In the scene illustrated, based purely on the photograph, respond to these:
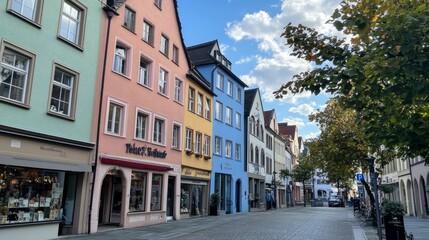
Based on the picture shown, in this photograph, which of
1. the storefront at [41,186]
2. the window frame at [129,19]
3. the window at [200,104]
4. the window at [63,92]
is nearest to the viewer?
the storefront at [41,186]

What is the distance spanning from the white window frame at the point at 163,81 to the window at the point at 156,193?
5057 millimetres

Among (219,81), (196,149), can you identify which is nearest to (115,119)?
(196,149)

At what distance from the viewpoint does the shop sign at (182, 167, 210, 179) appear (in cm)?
2540

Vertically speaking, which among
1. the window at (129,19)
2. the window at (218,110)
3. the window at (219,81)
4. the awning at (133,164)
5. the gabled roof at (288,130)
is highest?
the gabled roof at (288,130)

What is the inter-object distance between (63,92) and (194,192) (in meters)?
14.5

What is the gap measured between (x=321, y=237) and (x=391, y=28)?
1172 centimetres

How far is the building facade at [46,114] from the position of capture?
40.9ft

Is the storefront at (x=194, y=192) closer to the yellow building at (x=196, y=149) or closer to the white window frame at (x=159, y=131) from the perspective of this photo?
the yellow building at (x=196, y=149)

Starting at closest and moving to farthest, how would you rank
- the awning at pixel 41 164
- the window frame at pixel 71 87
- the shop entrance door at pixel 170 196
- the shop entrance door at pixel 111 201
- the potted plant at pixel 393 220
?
the potted plant at pixel 393 220 < the awning at pixel 41 164 < the window frame at pixel 71 87 < the shop entrance door at pixel 111 201 < the shop entrance door at pixel 170 196

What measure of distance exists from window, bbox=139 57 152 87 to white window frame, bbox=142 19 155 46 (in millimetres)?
1103

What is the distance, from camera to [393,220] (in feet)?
41.5

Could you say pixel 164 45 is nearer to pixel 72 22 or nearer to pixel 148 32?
pixel 148 32

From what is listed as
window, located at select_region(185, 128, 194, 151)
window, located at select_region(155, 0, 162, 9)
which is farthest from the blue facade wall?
window, located at select_region(155, 0, 162, 9)

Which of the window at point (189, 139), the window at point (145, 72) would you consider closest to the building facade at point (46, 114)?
the window at point (145, 72)
